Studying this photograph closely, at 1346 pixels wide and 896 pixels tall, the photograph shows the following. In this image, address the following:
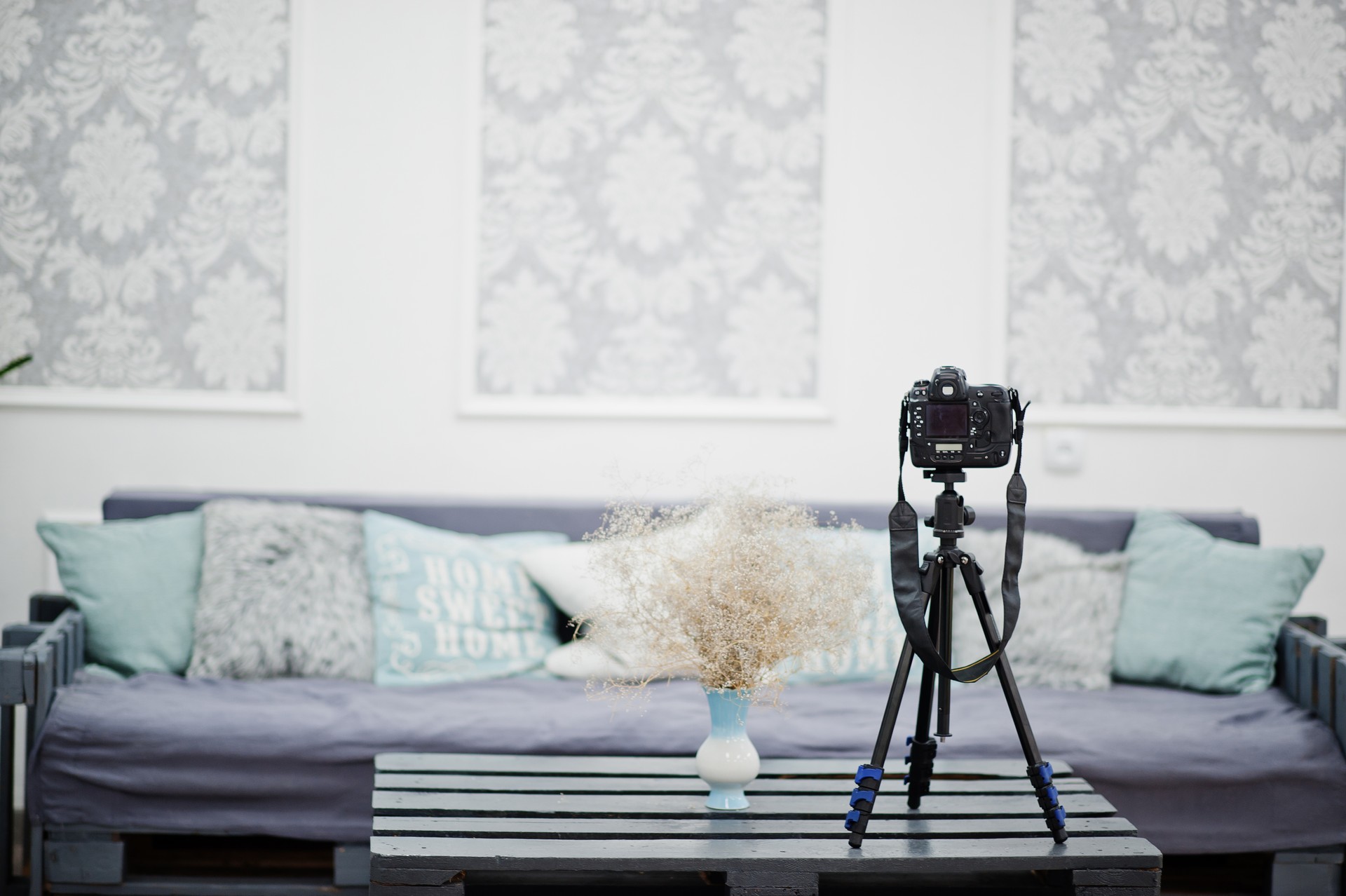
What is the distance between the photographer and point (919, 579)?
1.62 meters

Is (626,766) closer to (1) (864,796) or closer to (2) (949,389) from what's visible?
(1) (864,796)

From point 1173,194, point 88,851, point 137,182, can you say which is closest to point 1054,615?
point 1173,194

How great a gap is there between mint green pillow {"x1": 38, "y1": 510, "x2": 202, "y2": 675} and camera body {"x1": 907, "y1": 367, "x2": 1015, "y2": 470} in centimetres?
173

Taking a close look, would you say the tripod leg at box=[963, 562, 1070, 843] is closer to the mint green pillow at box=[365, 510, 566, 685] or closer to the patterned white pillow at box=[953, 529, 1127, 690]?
the patterned white pillow at box=[953, 529, 1127, 690]

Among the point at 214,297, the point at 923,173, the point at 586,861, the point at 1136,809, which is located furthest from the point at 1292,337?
the point at 214,297

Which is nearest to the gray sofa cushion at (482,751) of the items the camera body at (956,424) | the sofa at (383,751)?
the sofa at (383,751)

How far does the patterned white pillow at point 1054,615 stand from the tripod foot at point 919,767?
770 mm

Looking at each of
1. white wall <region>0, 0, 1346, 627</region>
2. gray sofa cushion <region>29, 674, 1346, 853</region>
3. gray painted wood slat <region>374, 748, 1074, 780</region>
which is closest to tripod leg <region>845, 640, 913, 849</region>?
gray painted wood slat <region>374, 748, 1074, 780</region>

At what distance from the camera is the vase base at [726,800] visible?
1729mm

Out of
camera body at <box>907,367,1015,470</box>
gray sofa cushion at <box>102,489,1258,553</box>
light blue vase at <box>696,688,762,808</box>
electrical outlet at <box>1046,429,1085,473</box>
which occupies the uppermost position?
camera body at <box>907,367,1015,470</box>

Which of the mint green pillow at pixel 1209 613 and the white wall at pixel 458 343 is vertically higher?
the white wall at pixel 458 343

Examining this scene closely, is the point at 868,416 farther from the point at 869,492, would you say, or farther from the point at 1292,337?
the point at 1292,337

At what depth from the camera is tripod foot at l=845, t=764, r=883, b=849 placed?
158 cm

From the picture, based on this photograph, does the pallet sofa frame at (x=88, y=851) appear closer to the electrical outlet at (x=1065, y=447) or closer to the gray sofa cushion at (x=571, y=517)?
the gray sofa cushion at (x=571, y=517)
